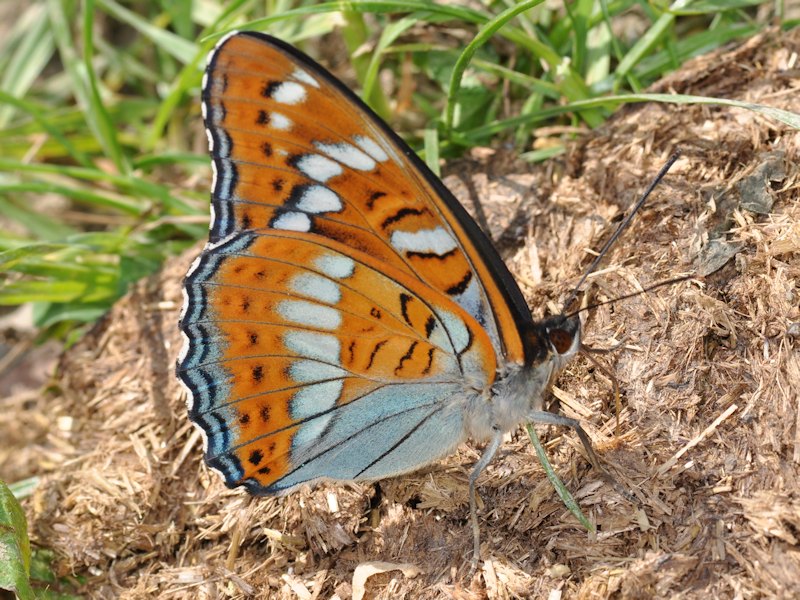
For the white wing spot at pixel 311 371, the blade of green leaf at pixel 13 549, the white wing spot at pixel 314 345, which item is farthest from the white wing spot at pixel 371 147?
the blade of green leaf at pixel 13 549

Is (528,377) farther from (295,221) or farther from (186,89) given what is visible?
(186,89)

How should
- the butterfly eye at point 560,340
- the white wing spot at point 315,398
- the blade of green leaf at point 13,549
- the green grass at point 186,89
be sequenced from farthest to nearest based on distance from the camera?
1. the green grass at point 186,89
2. the blade of green leaf at point 13,549
3. the white wing spot at point 315,398
4. the butterfly eye at point 560,340

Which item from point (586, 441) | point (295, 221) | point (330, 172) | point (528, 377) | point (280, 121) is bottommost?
point (586, 441)

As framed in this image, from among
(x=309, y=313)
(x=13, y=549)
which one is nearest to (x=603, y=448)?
(x=309, y=313)

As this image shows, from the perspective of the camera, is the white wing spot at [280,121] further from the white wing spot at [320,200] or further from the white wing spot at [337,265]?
the white wing spot at [337,265]

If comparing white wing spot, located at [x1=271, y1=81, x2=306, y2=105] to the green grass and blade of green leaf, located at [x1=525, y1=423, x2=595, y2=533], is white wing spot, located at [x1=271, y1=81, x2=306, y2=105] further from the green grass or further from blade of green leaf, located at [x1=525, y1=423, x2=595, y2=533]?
blade of green leaf, located at [x1=525, y1=423, x2=595, y2=533]

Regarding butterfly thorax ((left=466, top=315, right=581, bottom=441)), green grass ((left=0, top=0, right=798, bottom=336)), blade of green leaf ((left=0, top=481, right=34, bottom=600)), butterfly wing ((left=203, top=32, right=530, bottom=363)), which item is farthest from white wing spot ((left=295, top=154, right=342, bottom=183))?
blade of green leaf ((left=0, top=481, right=34, bottom=600))
